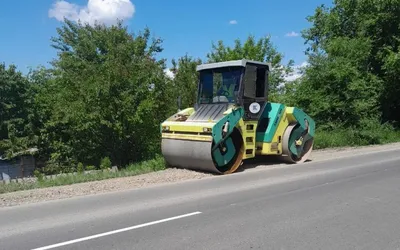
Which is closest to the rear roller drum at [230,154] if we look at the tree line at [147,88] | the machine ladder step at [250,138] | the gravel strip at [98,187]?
the machine ladder step at [250,138]

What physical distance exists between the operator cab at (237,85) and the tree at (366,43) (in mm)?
9978

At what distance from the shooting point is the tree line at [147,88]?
1855 cm

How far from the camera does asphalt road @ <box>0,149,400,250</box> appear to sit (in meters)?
5.44

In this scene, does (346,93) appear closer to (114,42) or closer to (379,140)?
(379,140)

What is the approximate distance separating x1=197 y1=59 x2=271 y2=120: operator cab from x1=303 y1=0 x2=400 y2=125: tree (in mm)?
9978

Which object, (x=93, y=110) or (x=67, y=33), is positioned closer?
(x=93, y=110)

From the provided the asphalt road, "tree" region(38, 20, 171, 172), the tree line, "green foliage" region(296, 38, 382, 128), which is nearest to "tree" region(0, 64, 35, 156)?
the tree line

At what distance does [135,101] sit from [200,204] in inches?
461

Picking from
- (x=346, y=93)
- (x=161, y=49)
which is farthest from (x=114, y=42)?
(x=346, y=93)

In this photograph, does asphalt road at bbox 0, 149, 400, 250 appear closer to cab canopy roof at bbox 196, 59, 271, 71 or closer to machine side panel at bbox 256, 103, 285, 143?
machine side panel at bbox 256, 103, 285, 143

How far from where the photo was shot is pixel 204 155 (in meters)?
10.9

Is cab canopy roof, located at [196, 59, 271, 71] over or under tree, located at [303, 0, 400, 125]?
under

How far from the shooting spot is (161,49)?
26.4 meters

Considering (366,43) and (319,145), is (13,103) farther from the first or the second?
(366,43)
